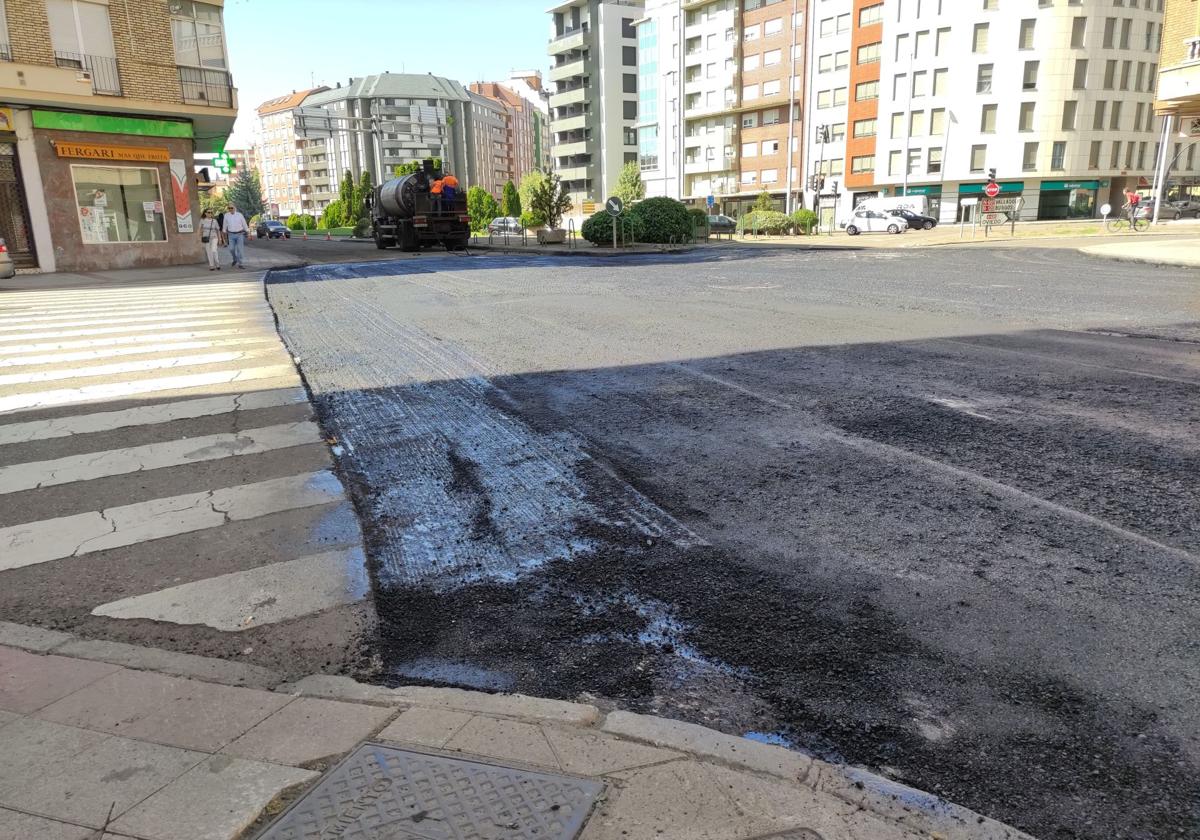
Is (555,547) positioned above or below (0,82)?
below

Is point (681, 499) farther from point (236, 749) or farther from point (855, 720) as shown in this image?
point (236, 749)

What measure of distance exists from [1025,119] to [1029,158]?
9.06 ft

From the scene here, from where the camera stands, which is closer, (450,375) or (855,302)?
(450,375)

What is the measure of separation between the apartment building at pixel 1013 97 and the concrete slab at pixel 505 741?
66.5 metres

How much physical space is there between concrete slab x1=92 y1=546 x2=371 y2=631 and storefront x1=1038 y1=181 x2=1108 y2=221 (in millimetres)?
67129

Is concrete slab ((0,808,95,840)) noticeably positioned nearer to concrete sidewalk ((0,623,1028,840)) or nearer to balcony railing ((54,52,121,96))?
concrete sidewalk ((0,623,1028,840))

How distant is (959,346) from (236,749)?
Result: 785 centimetres

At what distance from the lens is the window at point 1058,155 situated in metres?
58.1

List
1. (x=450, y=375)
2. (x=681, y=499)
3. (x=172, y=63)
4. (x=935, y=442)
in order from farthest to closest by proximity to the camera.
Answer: (x=172, y=63), (x=450, y=375), (x=935, y=442), (x=681, y=499)

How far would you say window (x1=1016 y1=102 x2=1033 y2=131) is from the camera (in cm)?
5800

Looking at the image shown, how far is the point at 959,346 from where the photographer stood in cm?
835

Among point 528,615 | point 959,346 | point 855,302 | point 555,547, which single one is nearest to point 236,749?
point 528,615

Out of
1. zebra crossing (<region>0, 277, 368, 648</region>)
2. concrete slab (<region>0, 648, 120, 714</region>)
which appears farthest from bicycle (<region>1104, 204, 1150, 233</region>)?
concrete slab (<region>0, 648, 120, 714</region>)

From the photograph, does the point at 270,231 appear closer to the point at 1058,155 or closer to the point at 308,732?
the point at 1058,155
